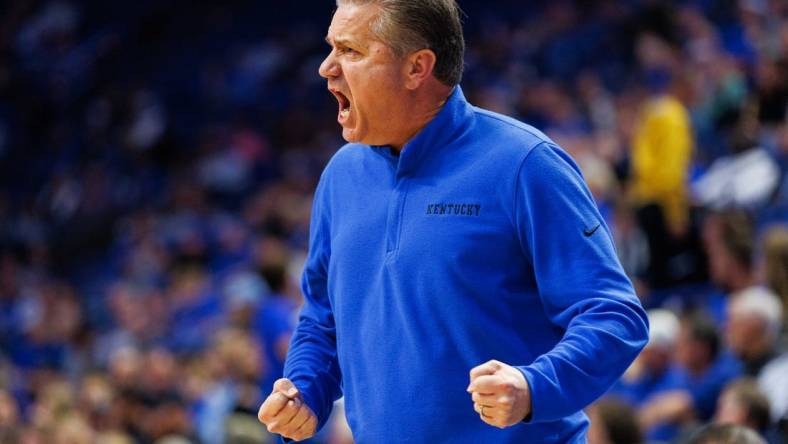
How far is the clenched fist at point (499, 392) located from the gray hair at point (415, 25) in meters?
0.68

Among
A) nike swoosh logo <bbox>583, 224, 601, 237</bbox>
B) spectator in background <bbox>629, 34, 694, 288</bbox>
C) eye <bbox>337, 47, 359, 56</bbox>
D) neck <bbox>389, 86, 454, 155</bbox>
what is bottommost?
spectator in background <bbox>629, 34, 694, 288</bbox>

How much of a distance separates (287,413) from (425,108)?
66cm

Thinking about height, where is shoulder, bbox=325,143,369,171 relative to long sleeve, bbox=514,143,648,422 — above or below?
above

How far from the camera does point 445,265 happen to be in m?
2.22

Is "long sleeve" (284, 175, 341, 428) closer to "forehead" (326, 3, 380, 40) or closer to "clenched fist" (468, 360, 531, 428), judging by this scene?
"forehead" (326, 3, 380, 40)

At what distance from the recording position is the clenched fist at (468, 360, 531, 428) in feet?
6.36

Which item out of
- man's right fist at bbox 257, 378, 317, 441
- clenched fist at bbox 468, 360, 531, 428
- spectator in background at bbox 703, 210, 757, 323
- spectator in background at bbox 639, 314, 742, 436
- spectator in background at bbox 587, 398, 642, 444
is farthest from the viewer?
spectator in background at bbox 703, 210, 757, 323

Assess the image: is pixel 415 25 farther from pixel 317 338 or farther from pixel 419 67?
pixel 317 338

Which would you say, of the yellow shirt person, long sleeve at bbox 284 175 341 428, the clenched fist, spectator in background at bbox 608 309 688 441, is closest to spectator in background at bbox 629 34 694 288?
the yellow shirt person

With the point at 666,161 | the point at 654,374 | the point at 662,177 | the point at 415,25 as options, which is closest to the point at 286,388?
the point at 415,25

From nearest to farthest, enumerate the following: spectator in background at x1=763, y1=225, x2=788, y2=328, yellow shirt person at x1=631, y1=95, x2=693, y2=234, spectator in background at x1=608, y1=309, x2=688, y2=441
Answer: spectator in background at x1=763, y1=225, x2=788, y2=328 < spectator in background at x1=608, y1=309, x2=688, y2=441 < yellow shirt person at x1=631, y1=95, x2=693, y2=234

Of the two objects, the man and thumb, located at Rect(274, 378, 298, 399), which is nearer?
the man

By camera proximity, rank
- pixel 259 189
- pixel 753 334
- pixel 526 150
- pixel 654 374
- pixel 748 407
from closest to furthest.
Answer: pixel 526 150 → pixel 748 407 → pixel 753 334 → pixel 654 374 → pixel 259 189

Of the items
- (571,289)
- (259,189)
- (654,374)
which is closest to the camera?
(571,289)
